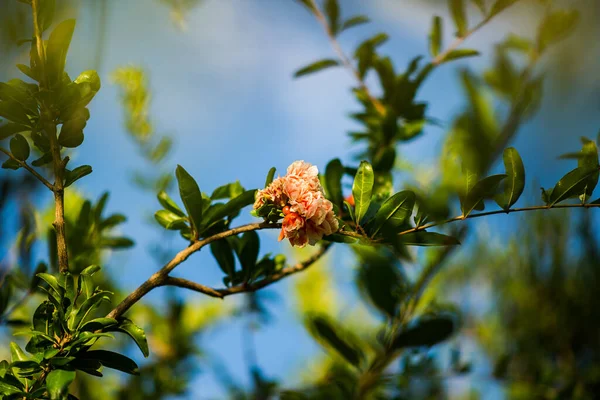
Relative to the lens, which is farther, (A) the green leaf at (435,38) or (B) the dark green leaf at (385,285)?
(A) the green leaf at (435,38)

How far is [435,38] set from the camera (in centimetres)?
119

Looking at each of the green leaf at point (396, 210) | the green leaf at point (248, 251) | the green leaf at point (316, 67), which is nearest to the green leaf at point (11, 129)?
the green leaf at point (248, 251)

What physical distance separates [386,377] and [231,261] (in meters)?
0.47

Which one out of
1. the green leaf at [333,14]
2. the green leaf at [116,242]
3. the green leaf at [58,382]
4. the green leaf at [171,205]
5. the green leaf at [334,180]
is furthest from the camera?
the green leaf at [333,14]

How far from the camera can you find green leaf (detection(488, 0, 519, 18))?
40.7 inches

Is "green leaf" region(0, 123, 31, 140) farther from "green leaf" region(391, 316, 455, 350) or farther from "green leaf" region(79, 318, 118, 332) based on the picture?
"green leaf" region(391, 316, 455, 350)

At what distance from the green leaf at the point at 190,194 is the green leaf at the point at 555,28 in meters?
0.85

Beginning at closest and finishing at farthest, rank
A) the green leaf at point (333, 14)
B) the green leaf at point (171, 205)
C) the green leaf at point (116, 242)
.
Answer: the green leaf at point (171, 205) < the green leaf at point (116, 242) < the green leaf at point (333, 14)

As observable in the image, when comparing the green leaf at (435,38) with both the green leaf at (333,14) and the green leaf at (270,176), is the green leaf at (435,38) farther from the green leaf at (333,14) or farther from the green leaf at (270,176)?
the green leaf at (270,176)

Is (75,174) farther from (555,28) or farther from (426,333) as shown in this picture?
(555,28)

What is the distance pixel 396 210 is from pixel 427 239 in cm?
6

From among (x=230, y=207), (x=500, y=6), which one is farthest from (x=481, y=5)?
(x=230, y=207)

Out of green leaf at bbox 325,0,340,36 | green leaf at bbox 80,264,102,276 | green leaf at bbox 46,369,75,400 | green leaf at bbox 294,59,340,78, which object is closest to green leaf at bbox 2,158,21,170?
green leaf at bbox 80,264,102,276

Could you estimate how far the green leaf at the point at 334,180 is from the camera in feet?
2.85
